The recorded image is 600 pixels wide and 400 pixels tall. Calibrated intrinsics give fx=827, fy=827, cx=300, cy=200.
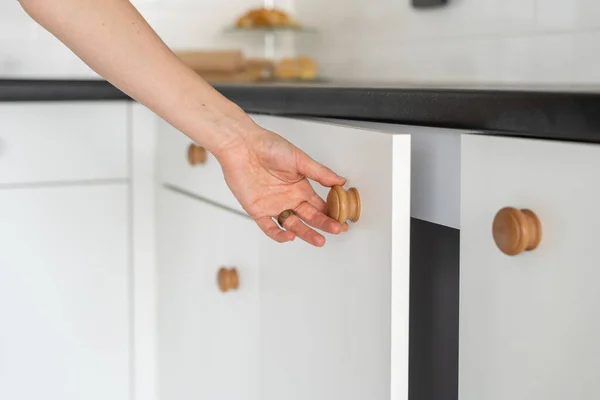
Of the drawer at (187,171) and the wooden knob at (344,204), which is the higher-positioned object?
the drawer at (187,171)

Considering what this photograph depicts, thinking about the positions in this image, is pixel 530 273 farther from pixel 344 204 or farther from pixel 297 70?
pixel 297 70

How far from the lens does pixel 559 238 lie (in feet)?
2.08

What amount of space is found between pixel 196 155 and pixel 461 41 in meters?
0.56

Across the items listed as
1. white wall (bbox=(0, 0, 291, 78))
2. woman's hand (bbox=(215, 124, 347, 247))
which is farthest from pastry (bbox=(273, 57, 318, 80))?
woman's hand (bbox=(215, 124, 347, 247))

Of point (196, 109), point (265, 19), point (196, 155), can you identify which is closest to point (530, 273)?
point (196, 109)

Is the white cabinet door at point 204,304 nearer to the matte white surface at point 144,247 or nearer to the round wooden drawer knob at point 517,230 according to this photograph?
the matte white surface at point 144,247

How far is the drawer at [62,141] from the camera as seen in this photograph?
4.97 ft

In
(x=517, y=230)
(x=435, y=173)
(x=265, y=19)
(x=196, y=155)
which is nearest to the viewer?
(x=517, y=230)

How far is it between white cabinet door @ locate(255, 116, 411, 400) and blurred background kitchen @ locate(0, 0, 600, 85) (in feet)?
1.71

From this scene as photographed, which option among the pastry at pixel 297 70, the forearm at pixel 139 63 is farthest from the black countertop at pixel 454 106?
the pastry at pixel 297 70

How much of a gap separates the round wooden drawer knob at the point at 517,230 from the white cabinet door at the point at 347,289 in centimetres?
12

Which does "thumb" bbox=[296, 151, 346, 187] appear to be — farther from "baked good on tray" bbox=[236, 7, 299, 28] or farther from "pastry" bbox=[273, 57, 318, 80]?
"baked good on tray" bbox=[236, 7, 299, 28]

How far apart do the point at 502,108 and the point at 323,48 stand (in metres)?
1.43

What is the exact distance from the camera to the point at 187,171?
4.68 feet
